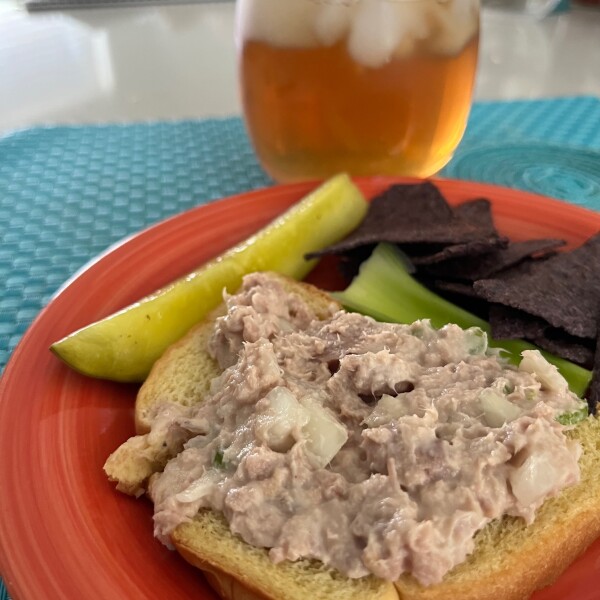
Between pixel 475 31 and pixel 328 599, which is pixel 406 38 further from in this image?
pixel 328 599

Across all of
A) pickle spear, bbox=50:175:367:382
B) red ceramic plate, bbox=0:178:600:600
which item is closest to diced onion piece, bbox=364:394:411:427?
red ceramic plate, bbox=0:178:600:600

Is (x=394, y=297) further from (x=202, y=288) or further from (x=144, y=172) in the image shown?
(x=144, y=172)

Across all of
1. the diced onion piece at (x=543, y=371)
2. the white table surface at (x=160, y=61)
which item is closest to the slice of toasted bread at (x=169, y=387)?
the diced onion piece at (x=543, y=371)

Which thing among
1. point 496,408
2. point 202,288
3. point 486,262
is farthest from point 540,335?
point 202,288

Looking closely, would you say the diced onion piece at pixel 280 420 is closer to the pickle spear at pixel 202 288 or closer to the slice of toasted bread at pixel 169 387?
the slice of toasted bread at pixel 169 387

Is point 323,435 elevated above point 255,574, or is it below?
above

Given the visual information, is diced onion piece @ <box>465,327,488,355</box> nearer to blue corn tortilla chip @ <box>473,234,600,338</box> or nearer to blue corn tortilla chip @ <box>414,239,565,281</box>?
blue corn tortilla chip @ <box>473,234,600,338</box>

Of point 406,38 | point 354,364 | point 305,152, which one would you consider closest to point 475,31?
point 406,38
